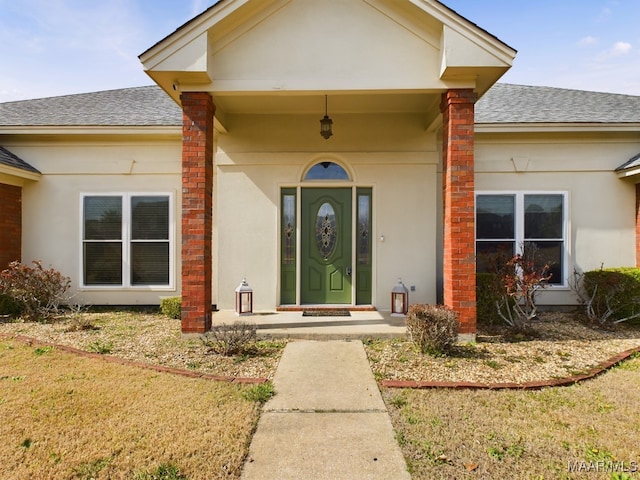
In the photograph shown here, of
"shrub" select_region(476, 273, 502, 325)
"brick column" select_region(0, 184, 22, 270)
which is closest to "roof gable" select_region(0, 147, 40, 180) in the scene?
"brick column" select_region(0, 184, 22, 270)

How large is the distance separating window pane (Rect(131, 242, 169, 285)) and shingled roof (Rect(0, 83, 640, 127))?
2.65m

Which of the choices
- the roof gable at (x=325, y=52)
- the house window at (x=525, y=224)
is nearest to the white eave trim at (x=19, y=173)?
the roof gable at (x=325, y=52)

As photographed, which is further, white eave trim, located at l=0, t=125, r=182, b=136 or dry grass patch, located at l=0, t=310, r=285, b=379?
white eave trim, located at l=0, t=125, r=182, b=136

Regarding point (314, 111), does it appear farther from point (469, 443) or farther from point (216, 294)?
point (469, 443)

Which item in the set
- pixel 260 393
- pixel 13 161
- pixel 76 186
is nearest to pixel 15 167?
pixel 13 161

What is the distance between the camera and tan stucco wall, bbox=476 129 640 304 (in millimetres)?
8008

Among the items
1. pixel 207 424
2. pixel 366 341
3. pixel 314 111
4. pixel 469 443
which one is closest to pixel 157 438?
A: pixel 207 424

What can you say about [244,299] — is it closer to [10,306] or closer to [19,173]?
[10,306]

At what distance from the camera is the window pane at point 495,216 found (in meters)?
8.12

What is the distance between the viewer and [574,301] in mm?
7996

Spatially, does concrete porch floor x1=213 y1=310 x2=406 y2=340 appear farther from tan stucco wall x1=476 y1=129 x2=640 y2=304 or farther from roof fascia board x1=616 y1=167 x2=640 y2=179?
roof fascia board x1=616 y1=167 x2=640 y2=179

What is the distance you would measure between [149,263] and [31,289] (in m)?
2.11

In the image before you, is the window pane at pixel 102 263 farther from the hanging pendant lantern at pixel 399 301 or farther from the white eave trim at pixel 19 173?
the hanging pendant lantern at pixel 399 301

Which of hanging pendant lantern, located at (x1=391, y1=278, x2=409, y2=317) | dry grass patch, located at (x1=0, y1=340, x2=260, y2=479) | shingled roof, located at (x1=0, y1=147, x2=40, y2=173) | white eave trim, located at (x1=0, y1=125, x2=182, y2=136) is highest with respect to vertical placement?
white eave trim, located at (x1=0, y1=125, x2=182, y2=136)
